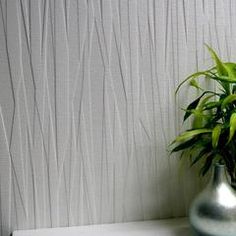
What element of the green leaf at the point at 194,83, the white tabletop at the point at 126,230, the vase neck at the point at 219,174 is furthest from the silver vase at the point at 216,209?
the green leaf at the point at 194,83

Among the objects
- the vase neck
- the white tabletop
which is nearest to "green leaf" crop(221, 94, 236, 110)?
the vase neck

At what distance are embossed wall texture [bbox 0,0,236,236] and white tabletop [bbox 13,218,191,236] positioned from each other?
0.08ft

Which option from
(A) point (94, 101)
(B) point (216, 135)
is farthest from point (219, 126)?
(A) point (94, 101)

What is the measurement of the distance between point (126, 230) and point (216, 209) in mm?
319

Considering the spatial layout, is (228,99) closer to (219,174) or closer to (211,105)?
(211,105)

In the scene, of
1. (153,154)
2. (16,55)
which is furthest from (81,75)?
(153,154)

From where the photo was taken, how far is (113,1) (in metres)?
1.05

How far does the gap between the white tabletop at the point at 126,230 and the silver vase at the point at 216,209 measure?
0.15m

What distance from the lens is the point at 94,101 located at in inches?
42.0

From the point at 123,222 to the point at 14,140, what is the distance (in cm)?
44

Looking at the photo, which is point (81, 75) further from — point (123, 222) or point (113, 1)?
point (123, 222)

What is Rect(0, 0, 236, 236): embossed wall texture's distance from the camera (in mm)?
1026

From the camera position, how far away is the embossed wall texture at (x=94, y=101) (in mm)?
1026

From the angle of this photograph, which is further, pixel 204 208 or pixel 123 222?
pixel 123 222
